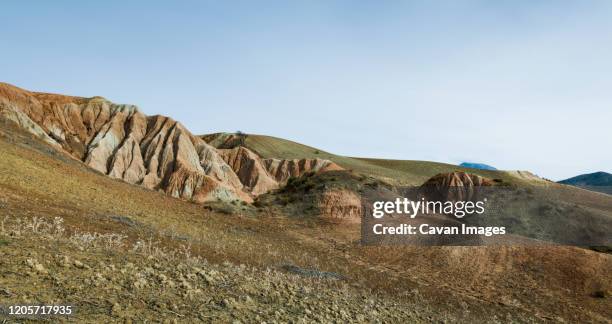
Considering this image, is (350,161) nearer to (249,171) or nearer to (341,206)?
(249,171)

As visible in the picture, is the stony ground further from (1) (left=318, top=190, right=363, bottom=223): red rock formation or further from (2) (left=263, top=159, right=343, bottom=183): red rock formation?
(2) (left=263, top=159, right=343, bottom=183): red rock formation

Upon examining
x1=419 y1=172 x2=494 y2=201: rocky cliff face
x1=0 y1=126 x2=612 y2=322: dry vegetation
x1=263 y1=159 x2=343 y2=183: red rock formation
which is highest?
x1=263 y1=159 x2=343 y2=183: red rock formation

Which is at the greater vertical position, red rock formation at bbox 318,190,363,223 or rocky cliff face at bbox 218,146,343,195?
rocky cliff face at bbox 218,146,343,195

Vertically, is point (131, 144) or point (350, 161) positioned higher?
point (350, 161)

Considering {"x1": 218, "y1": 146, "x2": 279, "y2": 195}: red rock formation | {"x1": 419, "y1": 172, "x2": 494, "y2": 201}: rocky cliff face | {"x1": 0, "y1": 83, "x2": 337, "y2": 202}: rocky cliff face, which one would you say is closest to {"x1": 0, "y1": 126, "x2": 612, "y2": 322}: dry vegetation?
{"x1": 0, "y1": 83, "x2": 337, "y2": 202}: rocky cliff face

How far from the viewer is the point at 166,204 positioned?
32969 millimetres

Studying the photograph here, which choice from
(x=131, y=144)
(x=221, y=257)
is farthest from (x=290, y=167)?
(x=221, y=257)
